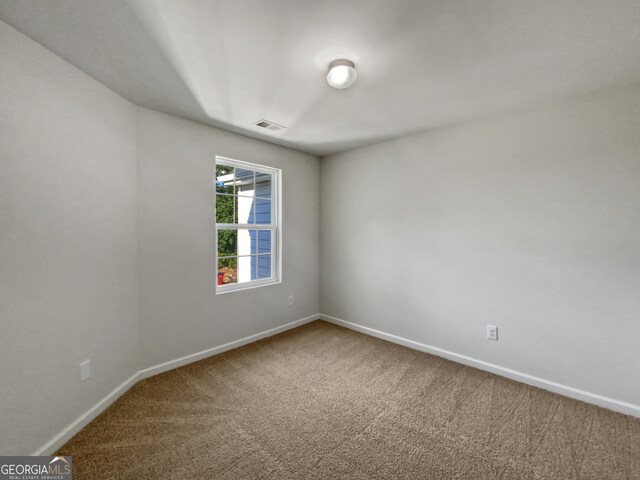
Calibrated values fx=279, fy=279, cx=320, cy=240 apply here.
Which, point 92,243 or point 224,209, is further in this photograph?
point 224,209

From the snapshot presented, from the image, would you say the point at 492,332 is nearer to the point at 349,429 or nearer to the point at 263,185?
the point at 349,429

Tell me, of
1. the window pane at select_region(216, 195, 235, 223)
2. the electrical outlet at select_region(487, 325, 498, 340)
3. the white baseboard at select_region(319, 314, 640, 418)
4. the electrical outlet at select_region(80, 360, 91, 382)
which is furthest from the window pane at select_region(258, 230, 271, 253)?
the electrical outlet at select_region(487, 325, 498, 340)

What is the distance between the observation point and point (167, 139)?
263 centimetres

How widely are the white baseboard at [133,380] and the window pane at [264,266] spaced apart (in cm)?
71

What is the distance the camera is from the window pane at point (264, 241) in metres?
3.61

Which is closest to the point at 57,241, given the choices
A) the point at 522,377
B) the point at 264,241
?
the point at 264,241

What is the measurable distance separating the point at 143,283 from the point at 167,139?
53.3 inches

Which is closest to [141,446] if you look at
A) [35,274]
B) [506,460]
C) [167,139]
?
[35,274]

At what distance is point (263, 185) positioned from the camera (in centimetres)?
362

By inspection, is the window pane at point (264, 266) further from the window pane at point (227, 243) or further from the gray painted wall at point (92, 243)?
the window pane at point (227, 243)

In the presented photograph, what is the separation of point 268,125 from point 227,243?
1.39 metres

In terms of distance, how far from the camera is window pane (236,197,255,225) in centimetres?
336

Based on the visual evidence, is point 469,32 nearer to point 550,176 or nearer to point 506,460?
point 550,176

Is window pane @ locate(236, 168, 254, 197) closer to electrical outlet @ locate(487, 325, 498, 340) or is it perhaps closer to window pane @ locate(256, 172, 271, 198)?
window pane @ locate(256, 172, 271, 198)
